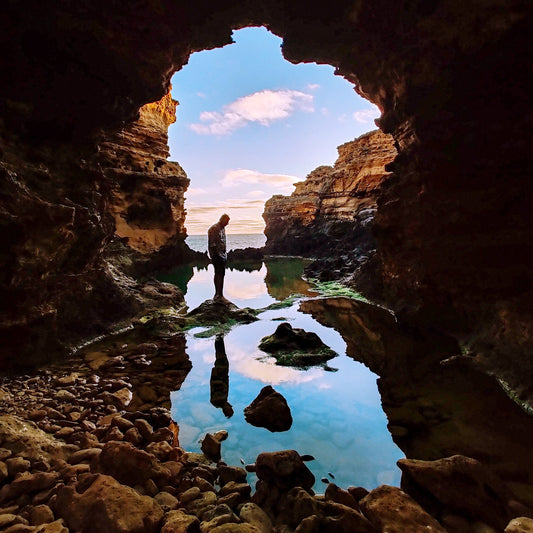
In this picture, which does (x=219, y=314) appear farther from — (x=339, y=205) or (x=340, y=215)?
(x=339, y=205)

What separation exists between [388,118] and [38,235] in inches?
485

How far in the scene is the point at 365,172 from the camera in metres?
33.7

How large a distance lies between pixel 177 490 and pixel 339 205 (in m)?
36.5

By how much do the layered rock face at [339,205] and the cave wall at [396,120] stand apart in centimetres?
1582

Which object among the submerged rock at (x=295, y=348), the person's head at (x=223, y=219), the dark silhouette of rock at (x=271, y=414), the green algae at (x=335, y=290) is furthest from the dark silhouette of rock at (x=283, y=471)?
the green algae at (x=335, y=290)

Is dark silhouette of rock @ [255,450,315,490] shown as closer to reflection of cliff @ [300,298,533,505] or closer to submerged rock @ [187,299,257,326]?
reflection of cliff @ [300,298,533,505]

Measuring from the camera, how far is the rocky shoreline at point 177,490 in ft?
8.73

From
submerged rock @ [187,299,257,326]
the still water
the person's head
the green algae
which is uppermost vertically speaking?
the person's head

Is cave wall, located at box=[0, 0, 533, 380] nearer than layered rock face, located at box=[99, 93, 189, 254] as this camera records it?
Yes

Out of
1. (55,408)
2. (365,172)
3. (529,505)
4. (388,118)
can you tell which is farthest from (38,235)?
(365,172)

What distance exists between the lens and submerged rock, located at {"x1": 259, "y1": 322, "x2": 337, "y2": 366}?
25.5 feet

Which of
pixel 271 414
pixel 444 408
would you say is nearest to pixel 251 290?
pixel 271 414

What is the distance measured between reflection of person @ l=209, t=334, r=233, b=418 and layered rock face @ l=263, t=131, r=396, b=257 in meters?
19.3

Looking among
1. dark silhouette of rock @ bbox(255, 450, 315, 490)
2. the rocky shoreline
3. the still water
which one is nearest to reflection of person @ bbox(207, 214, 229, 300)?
the still water
